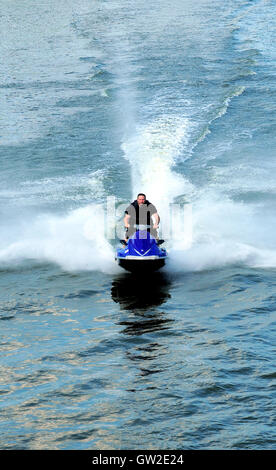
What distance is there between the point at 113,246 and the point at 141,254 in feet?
11.9

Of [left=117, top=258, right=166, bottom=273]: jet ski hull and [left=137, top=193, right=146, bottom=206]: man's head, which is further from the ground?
[left=137, top=193, right=146, bottom=206]: man's head

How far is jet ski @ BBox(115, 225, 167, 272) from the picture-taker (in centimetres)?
1900

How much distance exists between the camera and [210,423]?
1277 centimetres

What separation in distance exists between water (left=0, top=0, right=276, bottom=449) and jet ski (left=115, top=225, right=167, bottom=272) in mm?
591

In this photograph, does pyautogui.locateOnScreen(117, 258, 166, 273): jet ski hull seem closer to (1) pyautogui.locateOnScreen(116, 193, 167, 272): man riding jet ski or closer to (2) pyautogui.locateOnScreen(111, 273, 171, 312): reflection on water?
(1) pyautogui.locateOnScreen(116, 193, 167, 272): man riding jet ski

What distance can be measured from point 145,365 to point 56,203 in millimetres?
12620

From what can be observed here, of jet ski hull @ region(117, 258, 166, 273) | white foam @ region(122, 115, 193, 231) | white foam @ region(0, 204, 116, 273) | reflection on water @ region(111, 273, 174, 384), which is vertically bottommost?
reflection on water @ region(111, 273, 174, 384)

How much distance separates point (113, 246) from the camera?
22.6m

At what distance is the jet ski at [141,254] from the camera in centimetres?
1900

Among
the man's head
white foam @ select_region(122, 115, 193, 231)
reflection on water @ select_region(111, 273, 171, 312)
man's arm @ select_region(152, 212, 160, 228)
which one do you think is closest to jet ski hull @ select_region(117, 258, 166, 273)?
reflection on water @ select_region(111, 273, 171, 312)

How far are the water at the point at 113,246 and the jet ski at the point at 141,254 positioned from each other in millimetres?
591

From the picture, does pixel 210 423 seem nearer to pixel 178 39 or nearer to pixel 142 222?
pixel 142 222

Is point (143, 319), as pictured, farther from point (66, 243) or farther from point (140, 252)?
point (66, 243)

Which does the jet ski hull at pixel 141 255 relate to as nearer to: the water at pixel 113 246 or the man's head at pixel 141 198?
the water at pixel 113 246
